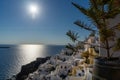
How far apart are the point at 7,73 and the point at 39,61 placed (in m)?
12.4

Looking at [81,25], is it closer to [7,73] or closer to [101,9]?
[101,9]

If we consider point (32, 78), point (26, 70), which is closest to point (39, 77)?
point (32, 78)

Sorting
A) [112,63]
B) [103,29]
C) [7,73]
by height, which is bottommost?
[7,73]

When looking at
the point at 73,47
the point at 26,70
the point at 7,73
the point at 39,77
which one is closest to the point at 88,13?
the point at 73,47

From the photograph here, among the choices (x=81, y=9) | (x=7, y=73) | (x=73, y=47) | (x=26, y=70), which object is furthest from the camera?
(x=7, y=73)

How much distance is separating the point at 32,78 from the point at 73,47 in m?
31.6

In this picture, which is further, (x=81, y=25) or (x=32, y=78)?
(x=32, y=78)

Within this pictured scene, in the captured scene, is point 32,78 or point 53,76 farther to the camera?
point 32,78

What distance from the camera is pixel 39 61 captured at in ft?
230

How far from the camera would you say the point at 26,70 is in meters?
62.7

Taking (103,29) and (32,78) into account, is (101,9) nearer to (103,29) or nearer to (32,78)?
(103,29)

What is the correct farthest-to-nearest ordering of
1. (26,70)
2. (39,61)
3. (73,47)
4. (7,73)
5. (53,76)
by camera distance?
(7,73) → (39,61) → (26,70) → (53,76) → (73,47)

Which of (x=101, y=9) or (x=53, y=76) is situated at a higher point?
(x=101, y=9)

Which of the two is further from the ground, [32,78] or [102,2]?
[102,2]
